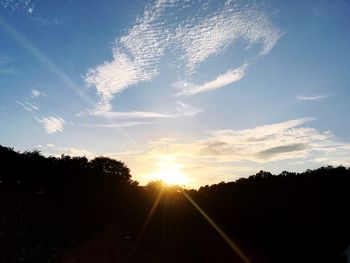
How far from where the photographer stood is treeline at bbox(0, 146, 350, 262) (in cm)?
2548

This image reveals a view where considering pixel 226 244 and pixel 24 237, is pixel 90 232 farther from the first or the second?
pixel 226 244

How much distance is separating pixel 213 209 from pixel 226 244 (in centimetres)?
510

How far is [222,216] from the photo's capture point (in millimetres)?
→ 30359

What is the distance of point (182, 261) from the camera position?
25625 millimetres

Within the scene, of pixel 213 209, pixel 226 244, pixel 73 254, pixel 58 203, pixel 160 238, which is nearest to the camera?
pixel 73 254

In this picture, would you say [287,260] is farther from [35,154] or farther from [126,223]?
[35,154]

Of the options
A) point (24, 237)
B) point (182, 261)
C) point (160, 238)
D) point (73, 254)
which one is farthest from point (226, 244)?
point (73, 254)

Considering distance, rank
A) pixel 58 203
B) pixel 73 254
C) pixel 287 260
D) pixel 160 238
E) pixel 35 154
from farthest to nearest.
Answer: pixel 35 154
pixel 58 203
pixel 160 238
pixel 287 260
pixel 73 254

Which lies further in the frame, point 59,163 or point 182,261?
point 59,163

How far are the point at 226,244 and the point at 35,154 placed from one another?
115ft

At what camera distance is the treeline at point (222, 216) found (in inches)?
1003

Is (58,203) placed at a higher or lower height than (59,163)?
lower

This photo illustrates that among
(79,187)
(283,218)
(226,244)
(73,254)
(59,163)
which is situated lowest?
(73,254)

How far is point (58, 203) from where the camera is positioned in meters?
40.9
